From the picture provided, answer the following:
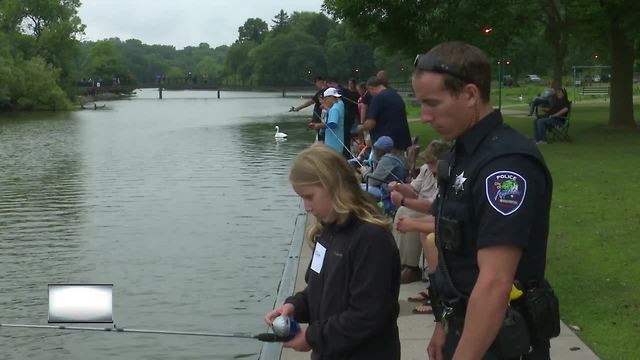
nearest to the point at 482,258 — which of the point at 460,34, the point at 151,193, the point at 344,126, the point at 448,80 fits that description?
the point at 448,80

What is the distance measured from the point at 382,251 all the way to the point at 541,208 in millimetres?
746

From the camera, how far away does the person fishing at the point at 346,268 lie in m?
3.18

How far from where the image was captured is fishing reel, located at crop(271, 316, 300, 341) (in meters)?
3.31

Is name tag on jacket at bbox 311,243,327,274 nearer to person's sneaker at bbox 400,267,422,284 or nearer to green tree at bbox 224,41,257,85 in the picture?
person's sneaker at bbox 400,267,422,284

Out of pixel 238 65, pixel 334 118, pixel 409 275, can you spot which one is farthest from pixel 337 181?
pixel 238 65

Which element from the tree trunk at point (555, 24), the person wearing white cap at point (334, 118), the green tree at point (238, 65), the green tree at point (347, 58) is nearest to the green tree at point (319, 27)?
the green tree at point (238, 65)

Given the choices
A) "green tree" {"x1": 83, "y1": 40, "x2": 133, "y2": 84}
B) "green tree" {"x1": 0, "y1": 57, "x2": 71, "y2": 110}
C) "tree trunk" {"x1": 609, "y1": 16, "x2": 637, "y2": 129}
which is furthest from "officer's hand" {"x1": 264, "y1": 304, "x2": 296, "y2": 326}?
"green tree" {"x1": 83, "y1": 40, "x2": 133, "y2": 84}

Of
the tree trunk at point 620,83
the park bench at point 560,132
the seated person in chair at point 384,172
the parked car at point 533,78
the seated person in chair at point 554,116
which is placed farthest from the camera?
the parked car at point 533,78

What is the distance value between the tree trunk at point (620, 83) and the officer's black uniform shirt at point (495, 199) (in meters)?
23.8

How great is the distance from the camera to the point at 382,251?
3.21 m

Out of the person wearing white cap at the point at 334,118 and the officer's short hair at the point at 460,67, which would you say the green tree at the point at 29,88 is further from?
the officer's short hair at the point at 460,67

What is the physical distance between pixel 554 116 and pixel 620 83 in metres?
4.55

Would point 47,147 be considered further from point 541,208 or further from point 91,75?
point 91,75

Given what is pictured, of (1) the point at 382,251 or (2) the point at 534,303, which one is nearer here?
(2) the point at 534,303
